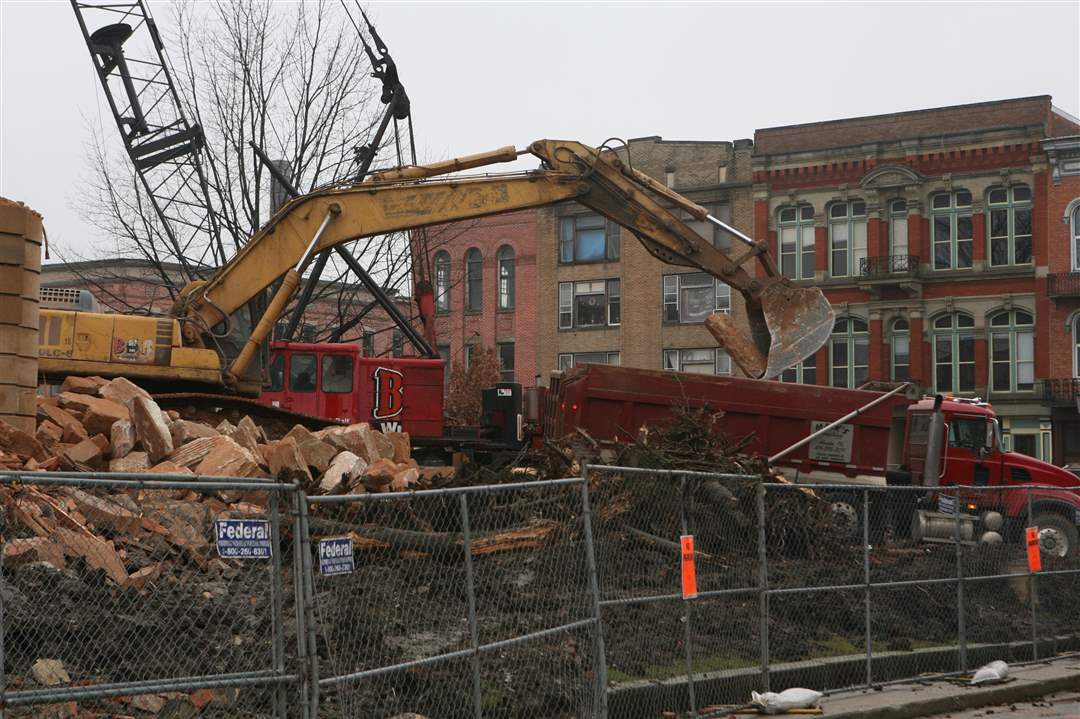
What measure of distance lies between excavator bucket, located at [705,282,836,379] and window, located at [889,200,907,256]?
1109 inches

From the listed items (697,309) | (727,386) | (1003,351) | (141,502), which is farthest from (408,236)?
(141,502)

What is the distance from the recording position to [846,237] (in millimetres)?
49281

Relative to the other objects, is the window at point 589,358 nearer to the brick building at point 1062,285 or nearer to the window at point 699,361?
the window at point 699,361

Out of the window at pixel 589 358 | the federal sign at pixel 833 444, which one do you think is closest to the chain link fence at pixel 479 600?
the federal sign at pixel 833 444

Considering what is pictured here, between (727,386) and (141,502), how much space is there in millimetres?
14416

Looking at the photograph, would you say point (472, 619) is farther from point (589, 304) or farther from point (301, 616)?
point (589, 304)

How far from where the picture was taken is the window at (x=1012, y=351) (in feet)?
151

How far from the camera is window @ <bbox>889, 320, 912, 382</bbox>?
4803 cm

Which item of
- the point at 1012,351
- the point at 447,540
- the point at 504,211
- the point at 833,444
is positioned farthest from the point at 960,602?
the point at 1012,351

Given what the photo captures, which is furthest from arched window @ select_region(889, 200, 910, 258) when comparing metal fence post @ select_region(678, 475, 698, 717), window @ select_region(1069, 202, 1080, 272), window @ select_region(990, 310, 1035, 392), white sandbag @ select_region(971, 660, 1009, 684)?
metal fence post @ select_region(678, 475, 698, 717)

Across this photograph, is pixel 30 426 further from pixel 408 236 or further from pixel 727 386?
pixel 408 236

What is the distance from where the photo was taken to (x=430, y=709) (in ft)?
26.7

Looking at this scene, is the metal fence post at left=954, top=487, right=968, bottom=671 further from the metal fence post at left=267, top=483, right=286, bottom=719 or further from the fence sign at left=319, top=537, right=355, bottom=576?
the metal fence post at left=267, top=483, right=286, bottom=719

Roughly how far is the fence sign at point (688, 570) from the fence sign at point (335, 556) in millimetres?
3484
